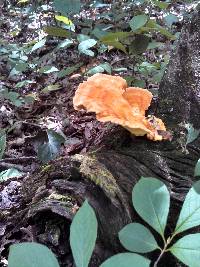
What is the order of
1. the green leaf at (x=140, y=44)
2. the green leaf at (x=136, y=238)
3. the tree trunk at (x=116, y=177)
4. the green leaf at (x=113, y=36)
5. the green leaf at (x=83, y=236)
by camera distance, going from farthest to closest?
the green leaf at (x=140, y=44) < the green leaf at (x=113, y=36) < the tree trunk at (x=116, y=177) < the green leaf at (x=136, y=238) < the green leaf at (x=83, y=236)

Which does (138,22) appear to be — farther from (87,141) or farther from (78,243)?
(78,243)

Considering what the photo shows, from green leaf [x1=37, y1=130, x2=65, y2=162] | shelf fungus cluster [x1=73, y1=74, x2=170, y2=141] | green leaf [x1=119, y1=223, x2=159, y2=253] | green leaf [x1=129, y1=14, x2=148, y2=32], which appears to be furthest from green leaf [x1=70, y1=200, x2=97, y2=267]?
green leaf [x1=129, y1=14, x2=148, y2=32]

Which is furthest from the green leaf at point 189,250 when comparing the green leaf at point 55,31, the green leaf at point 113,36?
the green leaf at point 55,31

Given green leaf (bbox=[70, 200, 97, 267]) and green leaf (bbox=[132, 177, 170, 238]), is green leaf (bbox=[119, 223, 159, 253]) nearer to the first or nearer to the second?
green leaf (bbox=[132, 177, 170, 238])

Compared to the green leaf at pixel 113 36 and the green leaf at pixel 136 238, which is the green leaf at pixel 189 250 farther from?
the green leaf at pixel 113 36

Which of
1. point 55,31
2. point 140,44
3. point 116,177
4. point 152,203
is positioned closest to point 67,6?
point 55,31

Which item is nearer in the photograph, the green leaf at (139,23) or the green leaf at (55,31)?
the green leaf at (139,23)

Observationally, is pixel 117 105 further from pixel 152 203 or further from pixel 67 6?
pixel 67 6
